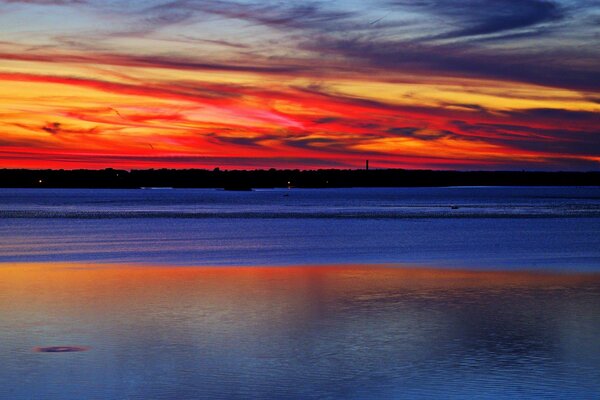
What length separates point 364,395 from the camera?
1049cm

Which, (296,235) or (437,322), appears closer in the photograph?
(437,322)

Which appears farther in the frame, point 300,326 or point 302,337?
point 300,326

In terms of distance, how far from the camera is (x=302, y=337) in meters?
14.3

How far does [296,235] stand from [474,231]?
10.5m

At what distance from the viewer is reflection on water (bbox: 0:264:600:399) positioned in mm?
10961

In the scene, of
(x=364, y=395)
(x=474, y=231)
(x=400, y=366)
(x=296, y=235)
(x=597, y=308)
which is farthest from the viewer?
(x=474, y=231)

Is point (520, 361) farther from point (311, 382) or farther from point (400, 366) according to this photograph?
point (311, 382)

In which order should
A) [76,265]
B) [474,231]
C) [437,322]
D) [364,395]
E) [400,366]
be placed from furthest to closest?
1. [474,231]
2. [76,265]
3. [437,322]
4. [400,366]
5. [364,395]

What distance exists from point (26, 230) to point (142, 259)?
22.7m

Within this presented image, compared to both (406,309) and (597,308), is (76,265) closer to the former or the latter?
(406,309)

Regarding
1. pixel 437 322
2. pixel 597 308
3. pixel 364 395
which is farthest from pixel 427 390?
pixel 597 308

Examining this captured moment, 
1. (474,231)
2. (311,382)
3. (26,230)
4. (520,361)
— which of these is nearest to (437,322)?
(520,361)

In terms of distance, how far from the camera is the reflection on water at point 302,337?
1096 cm

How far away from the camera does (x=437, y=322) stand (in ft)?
51.5
